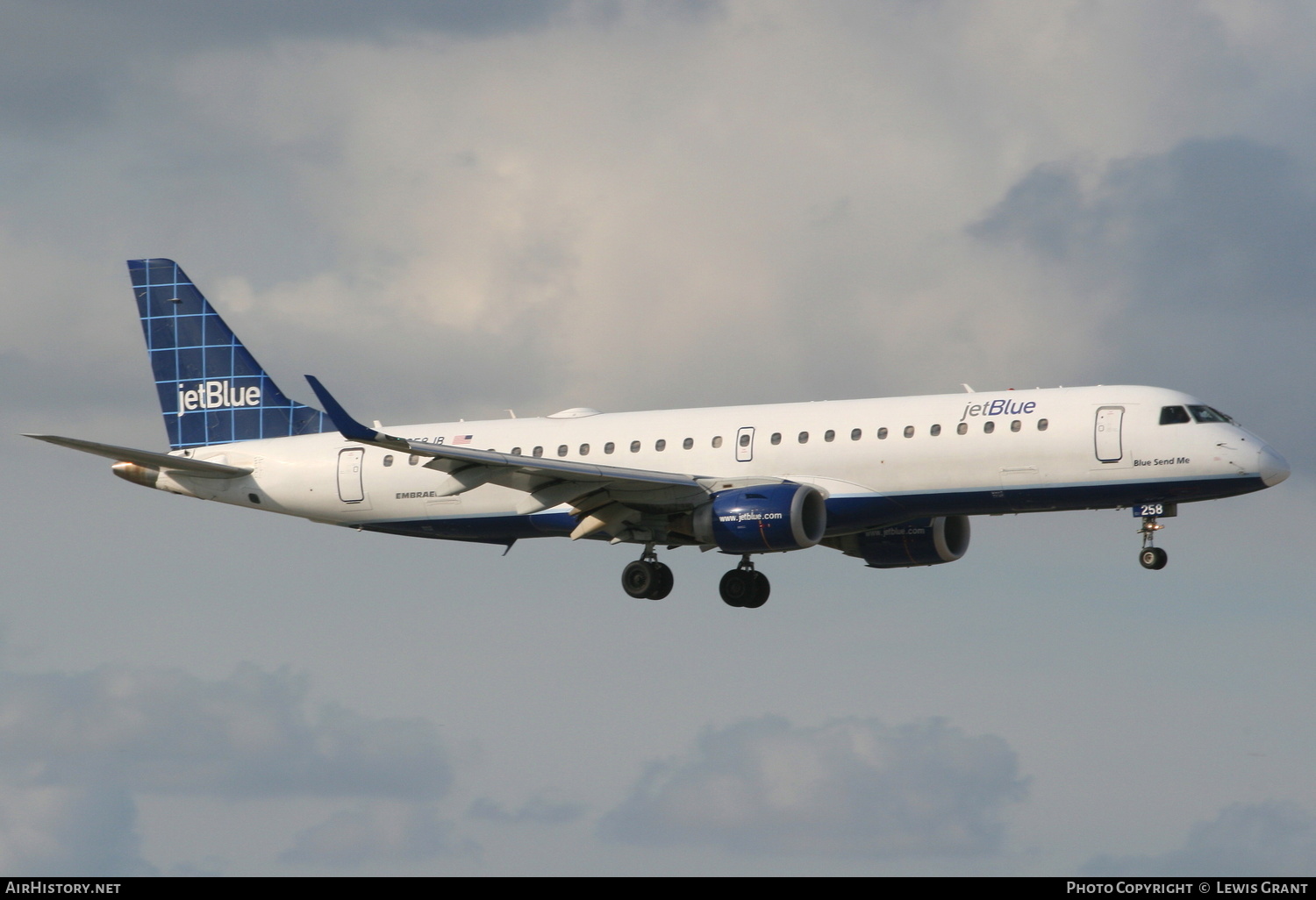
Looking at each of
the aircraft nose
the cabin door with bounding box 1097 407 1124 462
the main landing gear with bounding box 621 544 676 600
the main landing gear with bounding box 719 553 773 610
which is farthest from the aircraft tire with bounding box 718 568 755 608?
the aircraft nose

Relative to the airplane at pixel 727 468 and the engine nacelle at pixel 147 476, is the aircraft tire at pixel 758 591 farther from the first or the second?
the engine nacelle at pixel 147 476

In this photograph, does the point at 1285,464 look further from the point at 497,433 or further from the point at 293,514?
the point at 293,514

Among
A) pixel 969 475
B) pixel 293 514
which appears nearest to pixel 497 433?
pixel 293 514

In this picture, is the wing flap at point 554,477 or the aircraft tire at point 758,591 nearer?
the wing flap at point 554,477

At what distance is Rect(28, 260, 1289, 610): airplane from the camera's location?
44.5 metres

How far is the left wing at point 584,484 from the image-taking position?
151 feet

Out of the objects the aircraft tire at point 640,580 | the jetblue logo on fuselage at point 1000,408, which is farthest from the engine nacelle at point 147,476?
the jetblue logo on fuselage at point 1000,408

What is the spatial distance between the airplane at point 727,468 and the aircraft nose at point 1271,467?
8cm

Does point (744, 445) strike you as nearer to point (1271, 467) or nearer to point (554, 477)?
point (554, 477)

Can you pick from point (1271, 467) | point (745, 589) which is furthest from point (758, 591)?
point (1271, 467)

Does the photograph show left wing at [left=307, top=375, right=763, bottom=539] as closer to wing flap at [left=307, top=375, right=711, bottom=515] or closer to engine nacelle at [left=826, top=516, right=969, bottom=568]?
wing flap at [left=307, top=375, right=711, bottom=515]

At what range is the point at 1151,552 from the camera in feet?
149

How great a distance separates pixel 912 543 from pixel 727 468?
7.05 metres

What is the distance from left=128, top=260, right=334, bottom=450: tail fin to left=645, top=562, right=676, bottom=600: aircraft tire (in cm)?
1227
